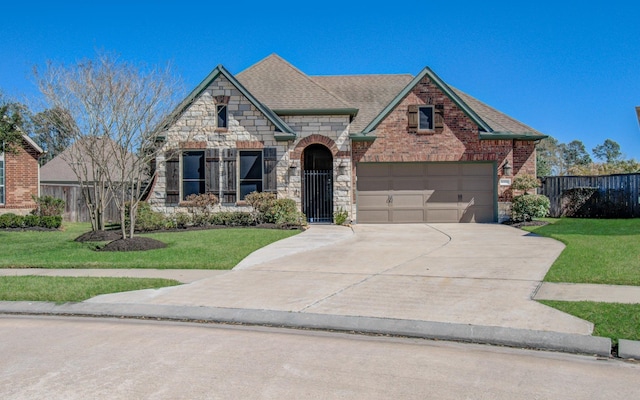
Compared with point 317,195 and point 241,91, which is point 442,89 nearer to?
point 317,195

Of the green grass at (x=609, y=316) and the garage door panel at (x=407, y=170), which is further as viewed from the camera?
the garage door panel at (x=407, y=170)

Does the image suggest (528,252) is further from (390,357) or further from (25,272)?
(25,272)

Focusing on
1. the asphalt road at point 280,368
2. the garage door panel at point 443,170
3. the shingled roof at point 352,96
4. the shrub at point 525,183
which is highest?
the shingled roof at point 352,96

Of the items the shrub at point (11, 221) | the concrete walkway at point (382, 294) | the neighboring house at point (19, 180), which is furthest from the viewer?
the neighboring house at point (19, 180)

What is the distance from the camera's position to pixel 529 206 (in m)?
19.0

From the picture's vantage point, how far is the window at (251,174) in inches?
784

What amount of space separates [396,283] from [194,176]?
12833mm

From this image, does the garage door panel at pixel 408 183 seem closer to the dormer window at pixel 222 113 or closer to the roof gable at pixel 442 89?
the roof gable at pixel 442 89

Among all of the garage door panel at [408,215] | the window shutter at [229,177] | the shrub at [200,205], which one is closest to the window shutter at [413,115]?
the garage door panel at [408,215]

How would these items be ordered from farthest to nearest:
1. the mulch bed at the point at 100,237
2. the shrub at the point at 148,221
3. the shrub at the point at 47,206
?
the shrub at the point at 47,206
the shrub at the point at 148,221
the mulch bed at the point at 100,237

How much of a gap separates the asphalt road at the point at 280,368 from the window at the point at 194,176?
13.7 m

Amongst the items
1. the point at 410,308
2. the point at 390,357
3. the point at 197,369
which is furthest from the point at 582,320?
the point at 197,369

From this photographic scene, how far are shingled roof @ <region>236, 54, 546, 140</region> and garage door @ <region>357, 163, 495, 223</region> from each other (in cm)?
160

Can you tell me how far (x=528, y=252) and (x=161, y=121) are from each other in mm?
10749
